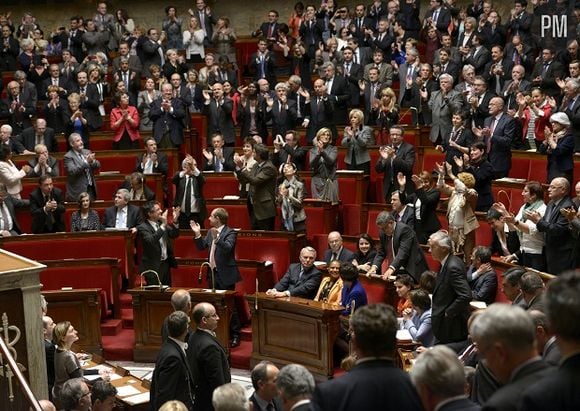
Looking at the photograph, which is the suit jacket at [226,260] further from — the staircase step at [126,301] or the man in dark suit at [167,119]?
the man in dark suit at [167,119]

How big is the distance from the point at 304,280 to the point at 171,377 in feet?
10.2

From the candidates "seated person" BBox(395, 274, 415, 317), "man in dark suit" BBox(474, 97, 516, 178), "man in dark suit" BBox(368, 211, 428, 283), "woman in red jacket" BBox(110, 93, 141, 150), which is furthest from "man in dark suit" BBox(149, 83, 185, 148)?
"seated person" BBox(395, 274, 415, 317)

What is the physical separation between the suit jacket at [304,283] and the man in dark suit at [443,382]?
5.40 metres

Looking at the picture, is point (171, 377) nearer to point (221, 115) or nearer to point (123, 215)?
point (123, 215)

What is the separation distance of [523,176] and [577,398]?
7.77 meters

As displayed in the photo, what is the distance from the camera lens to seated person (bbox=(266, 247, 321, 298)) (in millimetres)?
8195

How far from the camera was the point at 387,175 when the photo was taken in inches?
390

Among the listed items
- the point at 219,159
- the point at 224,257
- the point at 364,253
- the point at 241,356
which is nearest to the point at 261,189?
the point at 224,257

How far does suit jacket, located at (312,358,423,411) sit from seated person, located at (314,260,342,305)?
478cm

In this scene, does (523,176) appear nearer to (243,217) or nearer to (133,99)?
(243,217)

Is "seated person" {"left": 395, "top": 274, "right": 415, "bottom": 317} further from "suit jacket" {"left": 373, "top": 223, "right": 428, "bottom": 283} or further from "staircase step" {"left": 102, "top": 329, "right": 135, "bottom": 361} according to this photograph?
"staircase step" {"left": 102, "top": 329, "right": 135, "bottom": 361}

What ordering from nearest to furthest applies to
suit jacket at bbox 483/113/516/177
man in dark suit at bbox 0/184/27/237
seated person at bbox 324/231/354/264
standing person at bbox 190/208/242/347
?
1. seated person at bbox 324/231/354/264
2. standing person at bbox 190/208/242/347
3. man in dark suit at bbox 0/184/27/237
4. suit jacket at bbox 483/113/516/177

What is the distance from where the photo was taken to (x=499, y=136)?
966cm

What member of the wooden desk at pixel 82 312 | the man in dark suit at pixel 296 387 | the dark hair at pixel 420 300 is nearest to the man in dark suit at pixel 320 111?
the wooden desk at pixel 82 312
